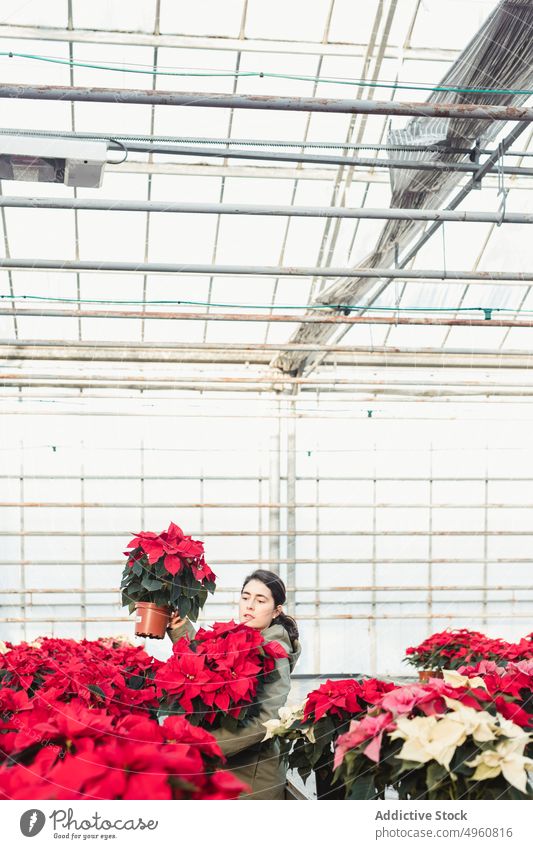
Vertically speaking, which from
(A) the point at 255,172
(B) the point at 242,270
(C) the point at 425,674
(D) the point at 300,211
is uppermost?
(A) the point at 255,172

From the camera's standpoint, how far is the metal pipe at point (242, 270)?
1.75m

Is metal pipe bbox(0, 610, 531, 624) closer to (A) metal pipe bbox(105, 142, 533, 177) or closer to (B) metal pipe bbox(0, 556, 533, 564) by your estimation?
(B) metal pipe bbox(0, 556, 533, 564)

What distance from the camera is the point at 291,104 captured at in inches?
88.2

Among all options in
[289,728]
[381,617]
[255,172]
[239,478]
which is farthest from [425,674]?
[255,172]

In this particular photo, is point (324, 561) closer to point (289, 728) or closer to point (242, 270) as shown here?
point (289, 728)

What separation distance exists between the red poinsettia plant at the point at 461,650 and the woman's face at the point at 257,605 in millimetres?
291

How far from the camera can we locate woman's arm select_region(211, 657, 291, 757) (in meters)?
1.62

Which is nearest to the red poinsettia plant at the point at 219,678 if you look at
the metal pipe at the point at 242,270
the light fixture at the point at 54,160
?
the metal pipe at the point at 242,270

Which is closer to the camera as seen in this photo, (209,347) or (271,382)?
(209,347)

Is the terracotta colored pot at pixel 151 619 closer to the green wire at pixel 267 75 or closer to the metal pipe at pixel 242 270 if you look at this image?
the metal pipe at pixel 242 270

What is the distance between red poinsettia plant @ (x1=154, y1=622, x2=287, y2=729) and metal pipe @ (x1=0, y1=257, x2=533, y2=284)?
767 mm

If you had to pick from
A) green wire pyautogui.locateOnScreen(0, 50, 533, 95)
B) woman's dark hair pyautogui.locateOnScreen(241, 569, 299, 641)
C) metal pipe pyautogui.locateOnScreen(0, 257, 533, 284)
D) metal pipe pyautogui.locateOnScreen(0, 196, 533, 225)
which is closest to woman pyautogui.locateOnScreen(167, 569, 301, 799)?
woman's dark hair pyautogui.locateOnScreen(241, 569, 299, 641)

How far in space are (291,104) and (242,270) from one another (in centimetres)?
62
